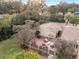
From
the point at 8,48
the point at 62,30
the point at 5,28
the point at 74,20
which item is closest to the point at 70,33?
the point at 62,30

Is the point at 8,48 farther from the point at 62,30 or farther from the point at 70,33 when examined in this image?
the point at 70,33

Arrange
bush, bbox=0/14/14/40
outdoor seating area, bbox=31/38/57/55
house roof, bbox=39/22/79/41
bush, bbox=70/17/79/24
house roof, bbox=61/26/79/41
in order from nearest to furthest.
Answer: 1. outdoor seating area, bbox=31/38/57/55
2. house roof, bbox=61/26/79/41
3. house roof, bbox=39/22/79/41
4. bush, bbox=0/14/14/40
5. bush, bbox=70/17/79/24

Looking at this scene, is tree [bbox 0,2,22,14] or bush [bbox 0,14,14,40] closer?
bush [bbox 0,14,14,40]

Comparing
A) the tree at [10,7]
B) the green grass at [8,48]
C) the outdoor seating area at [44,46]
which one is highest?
the tree at [10,7]

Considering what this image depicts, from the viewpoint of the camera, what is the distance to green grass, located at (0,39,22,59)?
1744 cm

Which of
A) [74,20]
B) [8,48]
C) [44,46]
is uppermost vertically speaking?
[74,20]

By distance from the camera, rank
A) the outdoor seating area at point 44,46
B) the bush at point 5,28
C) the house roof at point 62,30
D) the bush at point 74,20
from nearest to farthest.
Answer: the outdoor seating area at point 44,46 → the house roof at point 62,30 → the bush at point 5,28 → the bush at point 74,20

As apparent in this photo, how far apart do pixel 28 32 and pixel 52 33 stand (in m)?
2.73

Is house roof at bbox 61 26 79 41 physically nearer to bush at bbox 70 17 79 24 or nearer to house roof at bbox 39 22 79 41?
house roof at bbox 39 22 79 41

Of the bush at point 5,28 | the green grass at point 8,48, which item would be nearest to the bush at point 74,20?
the bush at point 5,28

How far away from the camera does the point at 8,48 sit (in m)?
18.8

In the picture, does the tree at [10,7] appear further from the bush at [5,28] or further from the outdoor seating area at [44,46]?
the outdoor seating area at [44,46]

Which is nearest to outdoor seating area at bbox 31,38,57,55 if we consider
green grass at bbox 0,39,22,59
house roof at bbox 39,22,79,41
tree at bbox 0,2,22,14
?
house roof at bbox 39,22,79,41

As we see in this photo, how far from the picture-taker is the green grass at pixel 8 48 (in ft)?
57.2
